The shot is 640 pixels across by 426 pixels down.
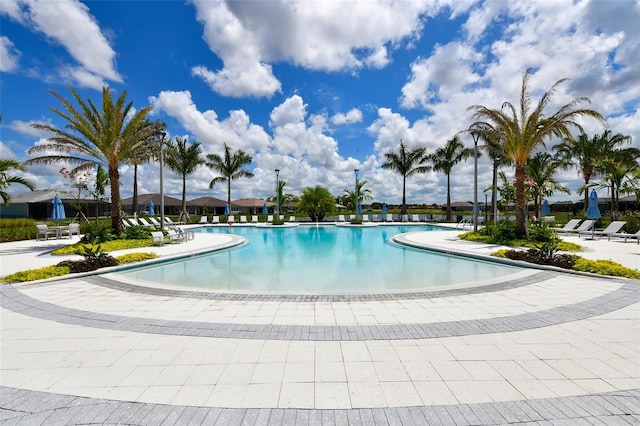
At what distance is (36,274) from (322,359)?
26.5 ft

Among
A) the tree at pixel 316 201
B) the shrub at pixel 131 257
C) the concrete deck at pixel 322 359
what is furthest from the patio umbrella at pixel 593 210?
the tree at pixel 316 201

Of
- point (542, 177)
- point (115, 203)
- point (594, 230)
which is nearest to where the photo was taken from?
point (115, 203)

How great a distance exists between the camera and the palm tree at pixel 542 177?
78.5 feet

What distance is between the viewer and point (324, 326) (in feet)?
15.0

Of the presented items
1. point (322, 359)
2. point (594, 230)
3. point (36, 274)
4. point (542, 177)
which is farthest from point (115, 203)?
point (542, 177)

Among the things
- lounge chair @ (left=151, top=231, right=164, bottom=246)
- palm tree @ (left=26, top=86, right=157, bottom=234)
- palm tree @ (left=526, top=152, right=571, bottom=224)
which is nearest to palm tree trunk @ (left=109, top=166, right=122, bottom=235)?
palm tree @ (left=26, top=86, right=157, bottom=234)

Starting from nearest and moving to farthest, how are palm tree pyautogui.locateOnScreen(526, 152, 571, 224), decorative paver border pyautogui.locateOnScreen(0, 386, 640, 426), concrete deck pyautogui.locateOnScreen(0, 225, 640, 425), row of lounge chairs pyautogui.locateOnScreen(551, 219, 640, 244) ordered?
1. decorative paver border pyautogui.locateOnScreen(0, 386, 640, 426)
2. concrete deck pyautogui.locateOnScreen(0, 225, 640, 425)
3. row of lounge chairs pyautogui.locateOnScreen(551, 219, 640, 244)
4. palm tree pyautogui.locateOnScreen(526, 152, 571, 224)

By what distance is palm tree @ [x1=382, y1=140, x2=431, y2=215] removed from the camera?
34.2 meters

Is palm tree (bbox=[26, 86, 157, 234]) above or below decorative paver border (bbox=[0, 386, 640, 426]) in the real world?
above

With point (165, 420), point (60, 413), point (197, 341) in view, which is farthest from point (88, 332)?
point (165, 420)

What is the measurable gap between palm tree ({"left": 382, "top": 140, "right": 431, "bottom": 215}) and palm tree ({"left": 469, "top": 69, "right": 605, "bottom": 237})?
63.2 feet

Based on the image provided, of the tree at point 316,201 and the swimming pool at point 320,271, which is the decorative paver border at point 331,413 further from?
the tree at point 316,201

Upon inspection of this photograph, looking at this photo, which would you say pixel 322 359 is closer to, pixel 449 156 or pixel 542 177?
pixel 542 177

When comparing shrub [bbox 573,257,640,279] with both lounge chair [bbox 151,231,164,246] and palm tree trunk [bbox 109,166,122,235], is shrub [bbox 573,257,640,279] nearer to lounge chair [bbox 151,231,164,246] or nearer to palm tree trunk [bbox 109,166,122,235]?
lounge chair [bbox 151,231,164,246]
